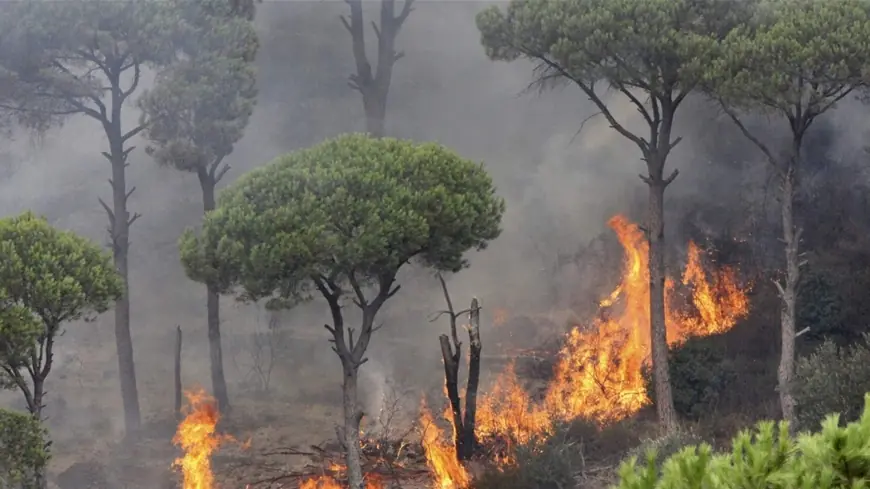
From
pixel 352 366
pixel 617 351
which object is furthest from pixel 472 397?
pixel 617 351

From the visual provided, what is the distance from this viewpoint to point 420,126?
3003cm

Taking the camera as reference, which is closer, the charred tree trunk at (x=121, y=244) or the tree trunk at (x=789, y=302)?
the tree trunk at (x=789, y=302)

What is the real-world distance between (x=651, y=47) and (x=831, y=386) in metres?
6.56

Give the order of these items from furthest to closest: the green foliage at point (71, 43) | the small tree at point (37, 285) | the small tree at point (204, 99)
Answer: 1. the small tree at point (204, 99)
2. the green foliage at point (71, 43)
3. the small tree at point (37, 285)

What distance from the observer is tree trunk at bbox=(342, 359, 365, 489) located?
12.5 metres

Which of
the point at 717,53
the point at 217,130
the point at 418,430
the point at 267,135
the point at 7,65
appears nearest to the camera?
the point at 717,53

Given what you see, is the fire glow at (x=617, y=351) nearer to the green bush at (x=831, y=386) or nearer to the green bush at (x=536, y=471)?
the green bush at (x=536, y=471)

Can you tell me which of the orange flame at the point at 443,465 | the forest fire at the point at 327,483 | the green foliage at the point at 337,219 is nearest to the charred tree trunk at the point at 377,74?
the green foliage at the point at 337,219

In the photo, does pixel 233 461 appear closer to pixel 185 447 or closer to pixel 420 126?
pixel 185 447

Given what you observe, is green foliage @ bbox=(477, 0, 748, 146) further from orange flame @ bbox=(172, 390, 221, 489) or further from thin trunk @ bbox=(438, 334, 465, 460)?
orange flame @ bbox=(172, 390, 221, 489)

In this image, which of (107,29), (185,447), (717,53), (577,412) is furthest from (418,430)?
(107,29)

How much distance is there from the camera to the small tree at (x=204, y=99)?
17.9m

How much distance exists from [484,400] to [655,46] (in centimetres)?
775

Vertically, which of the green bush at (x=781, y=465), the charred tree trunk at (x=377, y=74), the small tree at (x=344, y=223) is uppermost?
the charred tree trunk at (x=377, y=74)
